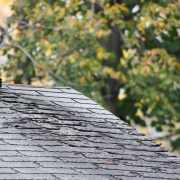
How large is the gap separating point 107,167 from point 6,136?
0.81 metres

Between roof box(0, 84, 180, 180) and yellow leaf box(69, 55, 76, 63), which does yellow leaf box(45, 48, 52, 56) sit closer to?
yellow leaf box(69, 55, 76, 63)

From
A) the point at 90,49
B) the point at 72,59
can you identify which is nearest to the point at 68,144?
the point at 72,59

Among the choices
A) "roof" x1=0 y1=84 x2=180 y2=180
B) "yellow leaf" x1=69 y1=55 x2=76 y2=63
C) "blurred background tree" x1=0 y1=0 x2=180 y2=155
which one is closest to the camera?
"roof" x1=0 y1=84 x2=180 y2=180

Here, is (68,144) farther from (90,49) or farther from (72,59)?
(90,49)

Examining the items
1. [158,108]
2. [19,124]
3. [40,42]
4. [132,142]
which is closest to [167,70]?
[158,108]

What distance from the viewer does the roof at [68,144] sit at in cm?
257

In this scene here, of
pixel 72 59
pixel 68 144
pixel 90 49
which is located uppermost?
pixel 90 49

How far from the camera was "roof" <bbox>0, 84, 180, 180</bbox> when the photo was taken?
2572 millimetres

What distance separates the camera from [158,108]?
358 inches

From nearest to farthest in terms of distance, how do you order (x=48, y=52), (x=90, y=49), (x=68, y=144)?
(x=68, y=144)
(x=48, y=52)
(x=90, y=49)

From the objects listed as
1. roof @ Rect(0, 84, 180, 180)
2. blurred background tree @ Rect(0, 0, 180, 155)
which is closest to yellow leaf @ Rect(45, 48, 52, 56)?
blurred background tree @ Rect(0, 0, 180, 155)

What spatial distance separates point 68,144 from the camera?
297 centimetres

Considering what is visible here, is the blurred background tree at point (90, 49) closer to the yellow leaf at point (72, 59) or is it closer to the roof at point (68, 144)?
the yellow leaf at point (72, 59)

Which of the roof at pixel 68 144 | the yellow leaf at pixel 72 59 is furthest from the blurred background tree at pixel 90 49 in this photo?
the roof at pixel 68 144
